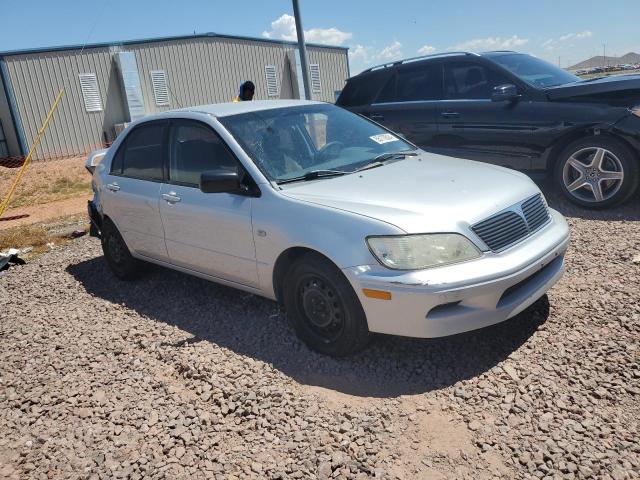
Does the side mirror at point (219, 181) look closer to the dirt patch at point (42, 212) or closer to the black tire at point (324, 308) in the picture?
the black tire at point (324, 308)

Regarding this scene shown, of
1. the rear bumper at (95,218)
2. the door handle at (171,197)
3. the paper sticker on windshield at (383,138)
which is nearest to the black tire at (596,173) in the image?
the paper sticker on windshield at (383,138)

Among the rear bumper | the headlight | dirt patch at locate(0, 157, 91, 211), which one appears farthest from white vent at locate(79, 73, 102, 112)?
the headlight

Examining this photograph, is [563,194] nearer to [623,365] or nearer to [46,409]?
[623,365]

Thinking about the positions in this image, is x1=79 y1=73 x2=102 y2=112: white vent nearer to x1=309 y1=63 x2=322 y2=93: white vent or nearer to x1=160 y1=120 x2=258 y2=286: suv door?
x1=309 y1=63 x2=322 y2=93: white vent

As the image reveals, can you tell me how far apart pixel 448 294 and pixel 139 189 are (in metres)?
3.08

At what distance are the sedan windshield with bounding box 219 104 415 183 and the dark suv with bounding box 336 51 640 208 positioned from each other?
243 cm

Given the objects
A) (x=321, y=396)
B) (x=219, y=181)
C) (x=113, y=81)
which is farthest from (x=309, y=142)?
(x=113, y=81)

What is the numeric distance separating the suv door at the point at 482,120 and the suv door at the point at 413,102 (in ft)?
0.44

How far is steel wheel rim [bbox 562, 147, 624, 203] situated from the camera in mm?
5957

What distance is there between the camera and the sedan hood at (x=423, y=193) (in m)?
3.23

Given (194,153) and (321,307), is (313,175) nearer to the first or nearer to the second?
(321,307)

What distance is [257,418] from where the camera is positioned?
3094 millimetres

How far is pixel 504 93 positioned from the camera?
21.0 feet

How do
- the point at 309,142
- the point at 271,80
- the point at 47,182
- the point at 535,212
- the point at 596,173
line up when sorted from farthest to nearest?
the point at 271,80, the point at 47,182, the point at 596,173, the point at 309,142, the point at 535,212
